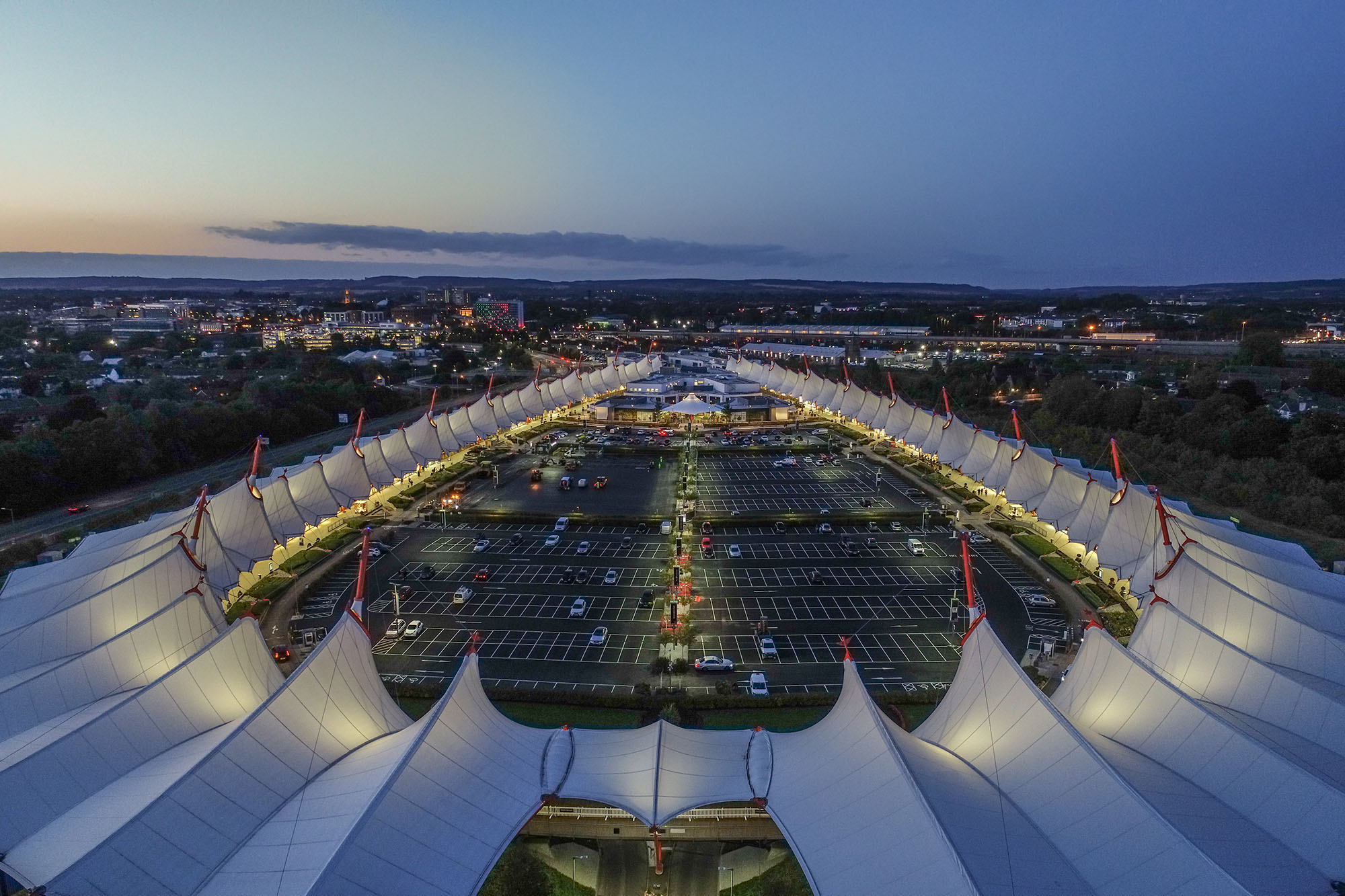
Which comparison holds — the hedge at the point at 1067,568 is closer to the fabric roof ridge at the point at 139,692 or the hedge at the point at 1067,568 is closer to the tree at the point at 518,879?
the tree at the point at 518,879

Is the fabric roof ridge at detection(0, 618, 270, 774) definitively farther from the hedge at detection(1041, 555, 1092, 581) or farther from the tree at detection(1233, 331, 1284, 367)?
the tree at detection(1233, 331, 1284, 367)

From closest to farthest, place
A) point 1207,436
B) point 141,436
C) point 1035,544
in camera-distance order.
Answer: point 1035,544, point 141,436, point 1207,436

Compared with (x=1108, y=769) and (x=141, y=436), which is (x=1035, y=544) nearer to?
(x=1108, y=769)

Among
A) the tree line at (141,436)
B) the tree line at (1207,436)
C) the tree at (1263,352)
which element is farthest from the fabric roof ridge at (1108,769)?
the tree at (1263,352)

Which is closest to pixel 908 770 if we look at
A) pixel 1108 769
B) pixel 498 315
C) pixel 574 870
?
pixel 1108 769

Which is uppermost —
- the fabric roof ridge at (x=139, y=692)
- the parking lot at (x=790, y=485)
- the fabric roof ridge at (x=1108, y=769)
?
the fabric roof ridge at (x=1108, y=769)

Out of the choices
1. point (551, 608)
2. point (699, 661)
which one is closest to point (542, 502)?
point (551, 608)
